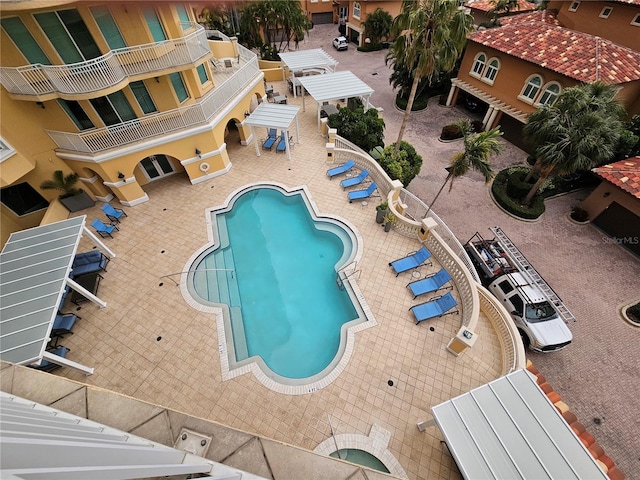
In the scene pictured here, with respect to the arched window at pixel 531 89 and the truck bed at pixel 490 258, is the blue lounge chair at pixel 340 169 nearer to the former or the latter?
the truck bed at pixel 490 258

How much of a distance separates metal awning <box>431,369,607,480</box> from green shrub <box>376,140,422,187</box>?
12610mm

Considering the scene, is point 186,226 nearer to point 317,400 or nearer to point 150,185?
point 150,185

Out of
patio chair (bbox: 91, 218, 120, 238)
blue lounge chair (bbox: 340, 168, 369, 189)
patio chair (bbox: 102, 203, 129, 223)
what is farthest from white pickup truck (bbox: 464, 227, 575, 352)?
patio chair (bbox: 102, 203, 129, 223)

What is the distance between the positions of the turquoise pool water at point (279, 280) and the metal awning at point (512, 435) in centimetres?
525

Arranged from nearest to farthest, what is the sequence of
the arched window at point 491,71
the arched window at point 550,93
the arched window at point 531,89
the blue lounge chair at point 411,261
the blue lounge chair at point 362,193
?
the blue lounge chair at point 411,261, the blue lounge chair at point 362,193, the arched window at point 550,93, the arched window at point 531,89, the arched window at point 491,71

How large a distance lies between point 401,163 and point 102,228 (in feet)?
57.1

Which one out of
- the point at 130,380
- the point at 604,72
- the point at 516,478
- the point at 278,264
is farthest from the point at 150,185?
the point at 604,72

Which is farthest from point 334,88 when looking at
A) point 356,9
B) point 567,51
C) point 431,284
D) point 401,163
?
point 356,9

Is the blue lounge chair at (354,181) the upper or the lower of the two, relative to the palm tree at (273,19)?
lower

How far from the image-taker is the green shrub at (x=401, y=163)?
60.4 feet

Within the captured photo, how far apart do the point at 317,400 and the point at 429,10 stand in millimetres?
17849

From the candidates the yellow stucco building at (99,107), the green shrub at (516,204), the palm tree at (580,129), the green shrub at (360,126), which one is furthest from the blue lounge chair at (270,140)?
the palm tree at (580,129)

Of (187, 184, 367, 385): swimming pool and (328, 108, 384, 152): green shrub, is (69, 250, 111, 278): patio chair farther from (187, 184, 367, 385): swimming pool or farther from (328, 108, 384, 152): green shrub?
(328, 108, 384, 152): green shrub

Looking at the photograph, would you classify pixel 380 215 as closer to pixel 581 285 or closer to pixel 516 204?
pixel 516 204
